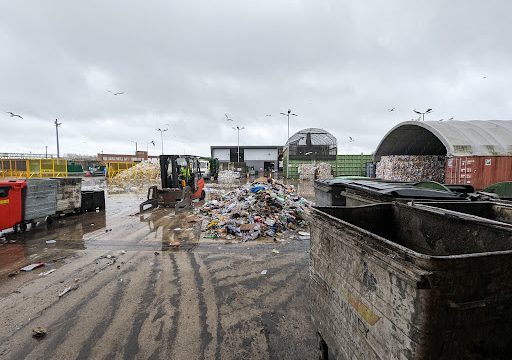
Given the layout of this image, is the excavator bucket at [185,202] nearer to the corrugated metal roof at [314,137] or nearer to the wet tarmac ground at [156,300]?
the wet tarmac ground at [156,300]

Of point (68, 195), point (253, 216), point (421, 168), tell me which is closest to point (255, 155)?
point (421, 168)

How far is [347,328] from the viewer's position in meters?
1.89

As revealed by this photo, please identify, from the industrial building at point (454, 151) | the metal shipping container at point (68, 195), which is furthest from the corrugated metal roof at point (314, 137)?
the metal shipping container at point (68, 195)

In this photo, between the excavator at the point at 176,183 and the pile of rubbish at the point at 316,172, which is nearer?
the excavator at the point at 176,183

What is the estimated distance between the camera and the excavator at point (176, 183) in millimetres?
11545

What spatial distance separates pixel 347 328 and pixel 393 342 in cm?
53

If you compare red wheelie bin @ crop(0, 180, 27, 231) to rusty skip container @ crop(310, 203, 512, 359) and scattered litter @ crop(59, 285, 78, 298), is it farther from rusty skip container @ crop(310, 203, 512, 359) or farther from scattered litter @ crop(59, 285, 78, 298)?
rusty skip container @ crop(310, 203, 512, 359)

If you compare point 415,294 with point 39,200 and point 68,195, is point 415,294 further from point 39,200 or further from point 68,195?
point 68,195

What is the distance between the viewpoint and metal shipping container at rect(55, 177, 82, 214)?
30.2 ft

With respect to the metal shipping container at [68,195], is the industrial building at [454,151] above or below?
above

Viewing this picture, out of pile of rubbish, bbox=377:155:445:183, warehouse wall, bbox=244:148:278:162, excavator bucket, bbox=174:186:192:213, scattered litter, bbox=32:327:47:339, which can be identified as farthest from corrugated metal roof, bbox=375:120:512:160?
warehouse wall, bbox=244:148:278:162

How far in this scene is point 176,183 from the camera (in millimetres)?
12227

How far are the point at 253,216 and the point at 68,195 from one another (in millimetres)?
6767

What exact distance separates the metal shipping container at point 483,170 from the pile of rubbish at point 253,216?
28.5 ft
